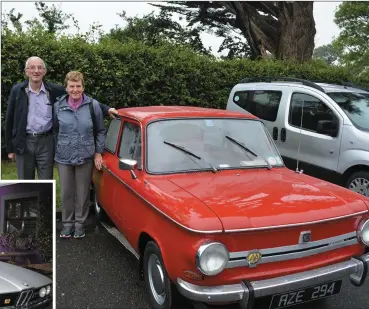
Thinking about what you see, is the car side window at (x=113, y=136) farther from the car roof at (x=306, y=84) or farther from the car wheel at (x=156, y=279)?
the car roof at (x=306, y=84)

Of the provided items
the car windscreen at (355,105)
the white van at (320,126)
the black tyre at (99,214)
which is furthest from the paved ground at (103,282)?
the car windscreen at (355,105)

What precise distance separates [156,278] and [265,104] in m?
4.79

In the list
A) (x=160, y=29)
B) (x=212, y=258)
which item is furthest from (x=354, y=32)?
(x=212, y=258)

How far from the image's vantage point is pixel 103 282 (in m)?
4.02

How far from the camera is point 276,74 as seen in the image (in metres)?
11.4

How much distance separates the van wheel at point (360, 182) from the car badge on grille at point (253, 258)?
11.3 ft

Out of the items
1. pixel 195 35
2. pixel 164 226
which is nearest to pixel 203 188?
pixel 164 226

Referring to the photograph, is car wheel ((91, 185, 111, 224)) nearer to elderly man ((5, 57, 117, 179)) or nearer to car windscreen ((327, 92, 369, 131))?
elderly man ((5, 57, 117, 179))

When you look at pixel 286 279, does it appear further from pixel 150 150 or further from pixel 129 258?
pixel 129 258

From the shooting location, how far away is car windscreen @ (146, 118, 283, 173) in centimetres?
391

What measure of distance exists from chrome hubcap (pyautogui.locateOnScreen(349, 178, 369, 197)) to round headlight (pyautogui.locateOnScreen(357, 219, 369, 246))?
2.53m

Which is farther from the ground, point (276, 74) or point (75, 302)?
point (276, 74)

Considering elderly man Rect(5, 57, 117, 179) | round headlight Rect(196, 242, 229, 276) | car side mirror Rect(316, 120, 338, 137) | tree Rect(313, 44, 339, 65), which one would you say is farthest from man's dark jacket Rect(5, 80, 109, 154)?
tree Rect(313, 44, 339, 65)

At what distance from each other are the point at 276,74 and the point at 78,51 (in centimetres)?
560
